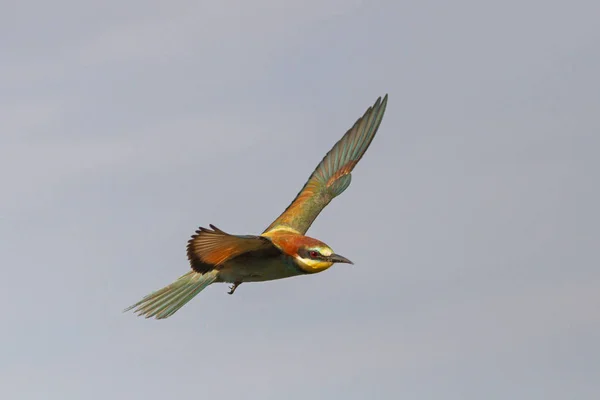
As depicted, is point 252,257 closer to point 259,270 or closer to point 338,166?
point 259,270

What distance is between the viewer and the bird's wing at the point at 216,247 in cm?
1467

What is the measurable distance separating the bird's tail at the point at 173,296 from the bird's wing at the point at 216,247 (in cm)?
63

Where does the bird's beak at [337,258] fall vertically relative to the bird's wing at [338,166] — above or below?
below

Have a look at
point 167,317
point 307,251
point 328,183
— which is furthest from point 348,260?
point 328,183

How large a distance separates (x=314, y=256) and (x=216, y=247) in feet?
3.99

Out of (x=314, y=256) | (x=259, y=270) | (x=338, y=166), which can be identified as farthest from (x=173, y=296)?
(x=338, y=166)

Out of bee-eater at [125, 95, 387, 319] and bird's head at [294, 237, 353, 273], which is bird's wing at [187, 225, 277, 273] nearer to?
bee-eater at [125, 95, 387, 319]

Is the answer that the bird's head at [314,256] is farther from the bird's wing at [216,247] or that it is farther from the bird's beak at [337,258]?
the bird's wing at [216,247]

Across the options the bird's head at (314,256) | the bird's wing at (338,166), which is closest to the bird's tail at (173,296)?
the bird's head at (314,256)

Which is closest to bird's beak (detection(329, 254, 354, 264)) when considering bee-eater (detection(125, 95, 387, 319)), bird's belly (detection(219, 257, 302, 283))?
bee-eater (detection(125, 95, 387, 319))

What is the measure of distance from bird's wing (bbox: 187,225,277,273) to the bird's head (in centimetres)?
36

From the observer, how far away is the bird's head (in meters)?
15.3

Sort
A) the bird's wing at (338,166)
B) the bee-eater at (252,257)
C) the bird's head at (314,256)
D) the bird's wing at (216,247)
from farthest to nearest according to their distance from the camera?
the bird's wing at (338,166), the bird's head at (314,256), the bee-eater at (252,257), the bird's wing at (216,247)

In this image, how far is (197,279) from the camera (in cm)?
1645
